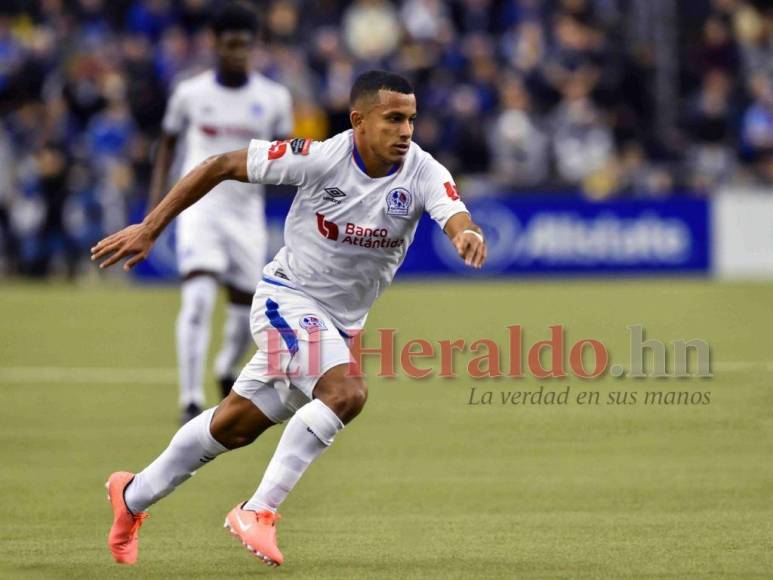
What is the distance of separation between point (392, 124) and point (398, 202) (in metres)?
0.34

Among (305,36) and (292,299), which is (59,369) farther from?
(305,36)

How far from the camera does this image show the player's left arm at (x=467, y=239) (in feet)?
20.6

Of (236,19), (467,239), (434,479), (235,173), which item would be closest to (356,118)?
(235,173)

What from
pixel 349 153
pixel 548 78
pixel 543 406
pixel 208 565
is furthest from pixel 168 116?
pixel 548 78

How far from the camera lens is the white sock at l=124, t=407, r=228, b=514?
269 inches

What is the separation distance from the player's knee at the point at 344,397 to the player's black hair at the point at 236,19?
4.63 m

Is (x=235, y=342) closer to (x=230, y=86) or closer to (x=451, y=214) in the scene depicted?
(x=230, y=86)

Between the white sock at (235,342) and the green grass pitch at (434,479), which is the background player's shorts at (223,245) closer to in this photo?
the white sock at (235,342)

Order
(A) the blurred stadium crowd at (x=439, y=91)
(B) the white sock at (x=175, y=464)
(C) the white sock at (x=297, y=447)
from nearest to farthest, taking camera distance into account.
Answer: (C) the white sock at (x=297, y=447)
(B) the white sock at (x=175, y=464)
(A) the blurred stadium crowd at (x=439, y=91)

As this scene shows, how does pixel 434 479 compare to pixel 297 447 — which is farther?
pixel 434 479

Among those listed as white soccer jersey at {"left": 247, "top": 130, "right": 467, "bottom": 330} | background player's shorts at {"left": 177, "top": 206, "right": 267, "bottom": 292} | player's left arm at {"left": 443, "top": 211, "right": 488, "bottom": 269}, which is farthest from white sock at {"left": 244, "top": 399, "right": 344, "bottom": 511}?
background player's shorts at {"left": 177, "top": 206, "right": 267, "bottom": 292}

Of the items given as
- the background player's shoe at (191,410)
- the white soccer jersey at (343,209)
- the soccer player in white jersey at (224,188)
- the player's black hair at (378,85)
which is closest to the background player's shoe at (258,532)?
the white soccer jersey at (343,209)

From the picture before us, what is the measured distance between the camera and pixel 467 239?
20.9ft

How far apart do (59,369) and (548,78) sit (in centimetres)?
1256
